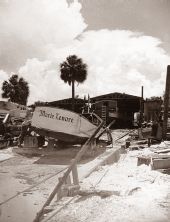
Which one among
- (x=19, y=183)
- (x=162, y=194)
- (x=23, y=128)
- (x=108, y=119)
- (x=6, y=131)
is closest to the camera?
(x=162, y=194)

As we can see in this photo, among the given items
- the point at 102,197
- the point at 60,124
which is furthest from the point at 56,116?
the point at 102,197

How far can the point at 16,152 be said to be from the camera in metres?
16.0

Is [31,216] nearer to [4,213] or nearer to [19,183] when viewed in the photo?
[4,213]

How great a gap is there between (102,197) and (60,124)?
8970 mm

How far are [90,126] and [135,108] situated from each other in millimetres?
29424

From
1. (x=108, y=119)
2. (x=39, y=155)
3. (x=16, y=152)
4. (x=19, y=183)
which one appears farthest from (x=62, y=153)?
(x=108, y=119)

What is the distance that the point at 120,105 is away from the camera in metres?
44.0

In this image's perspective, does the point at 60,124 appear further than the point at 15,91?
No

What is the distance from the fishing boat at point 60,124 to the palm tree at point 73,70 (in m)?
29.0

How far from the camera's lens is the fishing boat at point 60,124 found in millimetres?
15594

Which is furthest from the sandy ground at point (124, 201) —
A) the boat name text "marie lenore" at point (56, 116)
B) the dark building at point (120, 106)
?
the dark building at point (120, 106)

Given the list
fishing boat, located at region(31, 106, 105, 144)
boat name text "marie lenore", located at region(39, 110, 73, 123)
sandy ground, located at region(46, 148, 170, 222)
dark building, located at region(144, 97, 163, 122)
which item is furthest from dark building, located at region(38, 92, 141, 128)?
sandy ground, located at region(46, 148, 170, 222)

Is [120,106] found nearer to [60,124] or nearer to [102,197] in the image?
[60,124]

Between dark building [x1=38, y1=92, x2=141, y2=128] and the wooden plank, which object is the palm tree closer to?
dark building [x1=38, y1=92, x2=141, y2=128]
